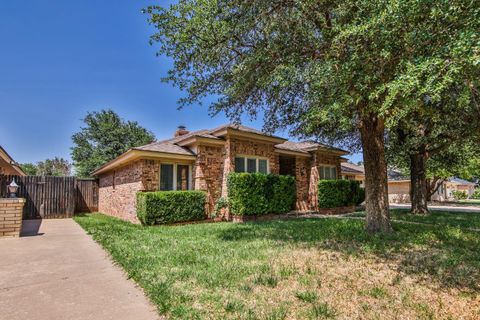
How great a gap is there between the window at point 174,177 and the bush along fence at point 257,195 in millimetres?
2012

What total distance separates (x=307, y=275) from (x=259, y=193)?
7.75m

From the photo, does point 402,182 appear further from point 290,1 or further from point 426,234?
point 290,1

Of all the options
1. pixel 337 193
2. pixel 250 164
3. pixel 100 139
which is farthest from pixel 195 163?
pixel 100 139

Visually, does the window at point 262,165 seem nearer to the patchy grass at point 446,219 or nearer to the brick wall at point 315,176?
the brick wall at point 315,176

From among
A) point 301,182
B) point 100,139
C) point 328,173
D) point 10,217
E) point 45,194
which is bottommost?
point 10,217

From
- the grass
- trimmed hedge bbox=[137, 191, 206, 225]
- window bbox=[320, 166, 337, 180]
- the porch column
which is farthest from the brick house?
the grass

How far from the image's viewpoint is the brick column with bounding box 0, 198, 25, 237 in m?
7.55

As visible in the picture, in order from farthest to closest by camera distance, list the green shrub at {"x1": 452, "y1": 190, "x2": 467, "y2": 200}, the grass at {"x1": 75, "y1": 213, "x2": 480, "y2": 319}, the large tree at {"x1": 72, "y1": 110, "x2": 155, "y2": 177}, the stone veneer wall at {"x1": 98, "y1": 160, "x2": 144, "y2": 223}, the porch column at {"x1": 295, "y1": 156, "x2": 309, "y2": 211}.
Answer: the green shrub at {"x1": 452, "y1": 190, "x2": 467, "y2": 200}, the large tree at {"x1": 72, "y1": 110, "x2": 155, "y2": 177}, the porch column at {"x1": 295, "y1": 156, "x2": 309, "y2": 211}, the stone veneer wall at {"x1": 98, "y1": 160, "x2": 144, "y2": 223}, the grass at {"x1": 75, "y1": 213, "x2": 480, "y2": 319}

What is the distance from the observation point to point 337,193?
15797 millimetres

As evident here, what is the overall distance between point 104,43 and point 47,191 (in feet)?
29.9

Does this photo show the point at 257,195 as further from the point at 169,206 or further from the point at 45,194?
the point at 45,194

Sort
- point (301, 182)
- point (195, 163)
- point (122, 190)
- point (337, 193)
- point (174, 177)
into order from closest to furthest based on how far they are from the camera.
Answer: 1. point (174, 177)
2. point (195, 163)
3. point (122, 190)
4. point (301, 182)
5. point (337, 193)

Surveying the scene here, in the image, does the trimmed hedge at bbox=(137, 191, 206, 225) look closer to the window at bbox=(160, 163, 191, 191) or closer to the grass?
the window at bbox=(160, 163, 191, 191)

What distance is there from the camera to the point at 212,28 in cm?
595
